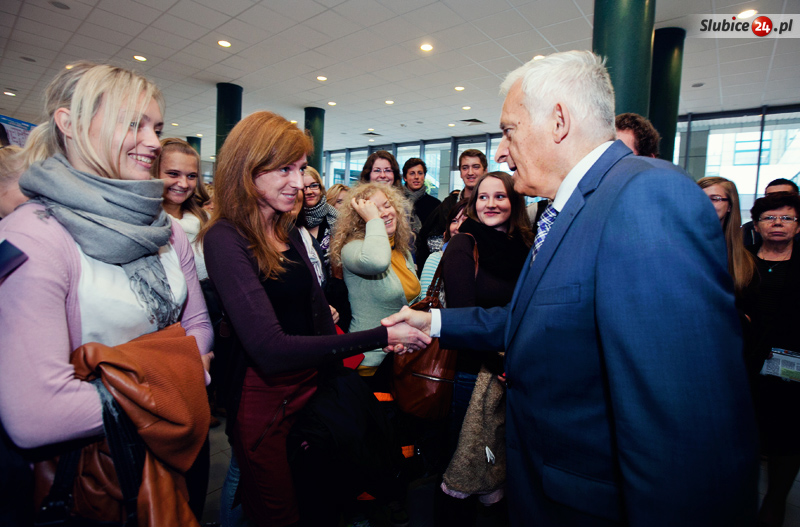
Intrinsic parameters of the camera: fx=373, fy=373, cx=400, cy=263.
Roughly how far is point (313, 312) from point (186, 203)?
1.77 metres

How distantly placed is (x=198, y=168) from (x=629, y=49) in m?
3.48

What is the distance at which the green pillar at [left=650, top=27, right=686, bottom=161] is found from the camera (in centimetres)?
489

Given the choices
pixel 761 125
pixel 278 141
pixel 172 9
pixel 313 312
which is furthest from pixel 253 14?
pixel 761 125

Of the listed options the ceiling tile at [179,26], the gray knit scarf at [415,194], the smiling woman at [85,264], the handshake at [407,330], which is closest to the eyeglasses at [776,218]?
the handshake at [407,330]

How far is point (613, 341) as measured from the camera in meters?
0.74

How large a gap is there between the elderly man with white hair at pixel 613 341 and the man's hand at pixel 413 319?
538 millimetres

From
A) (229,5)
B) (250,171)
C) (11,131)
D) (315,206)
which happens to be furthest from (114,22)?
(250,171)

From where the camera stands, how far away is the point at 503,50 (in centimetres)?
584

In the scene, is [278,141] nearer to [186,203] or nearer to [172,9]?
[186,203]

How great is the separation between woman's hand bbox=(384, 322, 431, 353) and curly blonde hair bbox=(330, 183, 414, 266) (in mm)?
782

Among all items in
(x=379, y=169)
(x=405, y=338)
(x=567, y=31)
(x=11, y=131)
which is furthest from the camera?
(x=567, y=31)

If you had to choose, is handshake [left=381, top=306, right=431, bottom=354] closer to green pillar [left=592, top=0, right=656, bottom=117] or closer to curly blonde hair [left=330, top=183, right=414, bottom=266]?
curly blonde hair [left=330, top=183, right=414, bottom=266]

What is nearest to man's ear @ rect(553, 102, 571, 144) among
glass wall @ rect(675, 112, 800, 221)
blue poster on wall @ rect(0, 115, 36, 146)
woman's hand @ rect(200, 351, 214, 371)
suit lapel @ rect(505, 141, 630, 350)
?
suit lapel @ rect(505, 141, 630, 350)

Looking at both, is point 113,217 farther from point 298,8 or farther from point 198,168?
point 298,8
